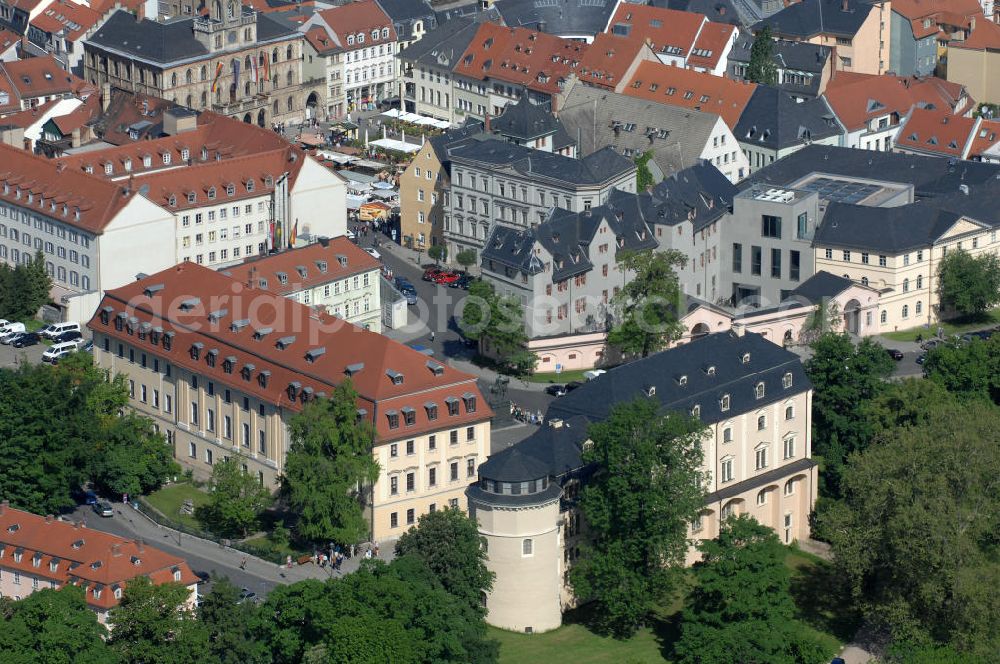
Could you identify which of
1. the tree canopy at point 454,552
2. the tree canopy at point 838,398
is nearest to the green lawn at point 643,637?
the tree canopy at point 454,552

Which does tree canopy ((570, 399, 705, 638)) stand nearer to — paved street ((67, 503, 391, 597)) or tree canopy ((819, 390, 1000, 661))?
tree canopy ((819, 390, 1000, 661))

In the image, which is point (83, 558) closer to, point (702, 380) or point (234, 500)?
point (234, 500)

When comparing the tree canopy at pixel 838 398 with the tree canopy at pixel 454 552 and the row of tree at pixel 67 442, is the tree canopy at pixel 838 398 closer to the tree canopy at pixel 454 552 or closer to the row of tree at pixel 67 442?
the tree canopy at pixel 454 552

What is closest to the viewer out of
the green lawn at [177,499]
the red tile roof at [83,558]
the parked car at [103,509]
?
the red tile roof at [83,558]

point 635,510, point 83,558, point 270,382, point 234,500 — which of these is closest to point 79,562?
point 83,558

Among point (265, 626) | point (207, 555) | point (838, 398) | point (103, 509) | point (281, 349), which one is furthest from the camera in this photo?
point (838, 398)

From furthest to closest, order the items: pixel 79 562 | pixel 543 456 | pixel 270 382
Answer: pixel 270 382 → pixel 543 456 → pixel 79 562

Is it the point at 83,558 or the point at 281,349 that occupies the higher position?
the point at 281,349
